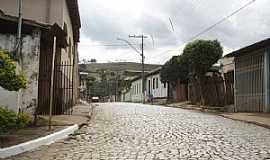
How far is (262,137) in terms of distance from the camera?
10445mm

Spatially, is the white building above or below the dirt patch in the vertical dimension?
above

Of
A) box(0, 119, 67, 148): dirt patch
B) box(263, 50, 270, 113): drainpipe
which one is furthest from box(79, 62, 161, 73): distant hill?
box(0, 119, 67, 148): dirt patch

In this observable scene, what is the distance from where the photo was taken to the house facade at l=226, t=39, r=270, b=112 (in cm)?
1802

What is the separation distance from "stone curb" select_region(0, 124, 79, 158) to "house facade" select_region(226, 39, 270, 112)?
35.0ft

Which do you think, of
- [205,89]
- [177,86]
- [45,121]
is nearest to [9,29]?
[45,121]

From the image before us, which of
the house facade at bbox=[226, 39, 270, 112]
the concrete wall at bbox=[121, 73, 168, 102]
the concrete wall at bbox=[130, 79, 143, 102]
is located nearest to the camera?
the house facade at bbox=[226, 39, 270, 112]

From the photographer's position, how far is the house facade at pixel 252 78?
18016 millimetres

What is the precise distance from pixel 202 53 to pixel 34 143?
18447 mm

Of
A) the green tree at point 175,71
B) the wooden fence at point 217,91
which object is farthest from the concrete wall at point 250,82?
the green tree at point 175,71

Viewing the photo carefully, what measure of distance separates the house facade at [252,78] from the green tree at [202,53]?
3.90 m

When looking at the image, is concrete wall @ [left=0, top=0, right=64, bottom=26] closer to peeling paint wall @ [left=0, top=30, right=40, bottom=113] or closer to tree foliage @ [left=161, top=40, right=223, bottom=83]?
peeling paint wall @ [left=0, top=30, right=40, bottom=113]

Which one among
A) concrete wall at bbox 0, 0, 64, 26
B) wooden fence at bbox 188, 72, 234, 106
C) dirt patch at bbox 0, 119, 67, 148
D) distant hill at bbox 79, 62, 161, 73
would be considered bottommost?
dirt patch at bbox 0, 119, 67, 148

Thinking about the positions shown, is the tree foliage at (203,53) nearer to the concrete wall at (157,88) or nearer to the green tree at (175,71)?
the green tree at (175,71)

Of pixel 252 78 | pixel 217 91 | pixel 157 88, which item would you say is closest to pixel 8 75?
pixel 252 78
